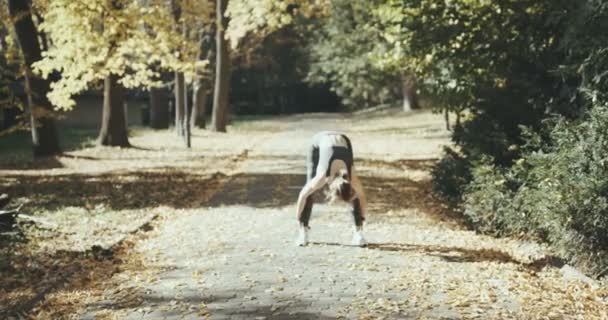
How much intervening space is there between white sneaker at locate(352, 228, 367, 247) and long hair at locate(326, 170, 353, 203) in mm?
857

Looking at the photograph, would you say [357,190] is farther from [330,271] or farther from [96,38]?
[96,38]

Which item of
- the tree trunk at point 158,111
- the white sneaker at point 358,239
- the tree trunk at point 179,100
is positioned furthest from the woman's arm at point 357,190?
the tree trunk at point 158,111

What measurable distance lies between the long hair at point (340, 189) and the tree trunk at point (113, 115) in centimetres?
1656

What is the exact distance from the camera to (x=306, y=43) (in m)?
62.2

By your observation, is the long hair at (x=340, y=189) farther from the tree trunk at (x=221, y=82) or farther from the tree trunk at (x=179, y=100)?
the tree trunk at (x=221, y=82)

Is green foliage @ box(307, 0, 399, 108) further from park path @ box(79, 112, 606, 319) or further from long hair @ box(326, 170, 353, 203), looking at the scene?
long hair @ box(326, 170, 353, 203)

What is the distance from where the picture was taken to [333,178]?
891cm

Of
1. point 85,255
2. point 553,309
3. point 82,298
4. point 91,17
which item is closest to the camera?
point 553,309

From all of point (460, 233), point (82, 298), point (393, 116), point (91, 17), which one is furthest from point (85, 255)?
point (393, 116)

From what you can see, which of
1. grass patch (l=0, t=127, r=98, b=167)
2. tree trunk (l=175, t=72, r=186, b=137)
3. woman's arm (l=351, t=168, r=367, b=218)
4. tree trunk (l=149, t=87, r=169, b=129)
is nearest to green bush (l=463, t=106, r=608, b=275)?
woman's arm (l=351, t=168, r=367, b=218)

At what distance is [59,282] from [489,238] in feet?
20.2

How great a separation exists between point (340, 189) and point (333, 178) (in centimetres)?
41

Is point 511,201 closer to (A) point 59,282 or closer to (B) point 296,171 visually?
(A) point 59,282

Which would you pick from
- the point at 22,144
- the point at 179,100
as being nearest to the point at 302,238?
the point at 179,100
